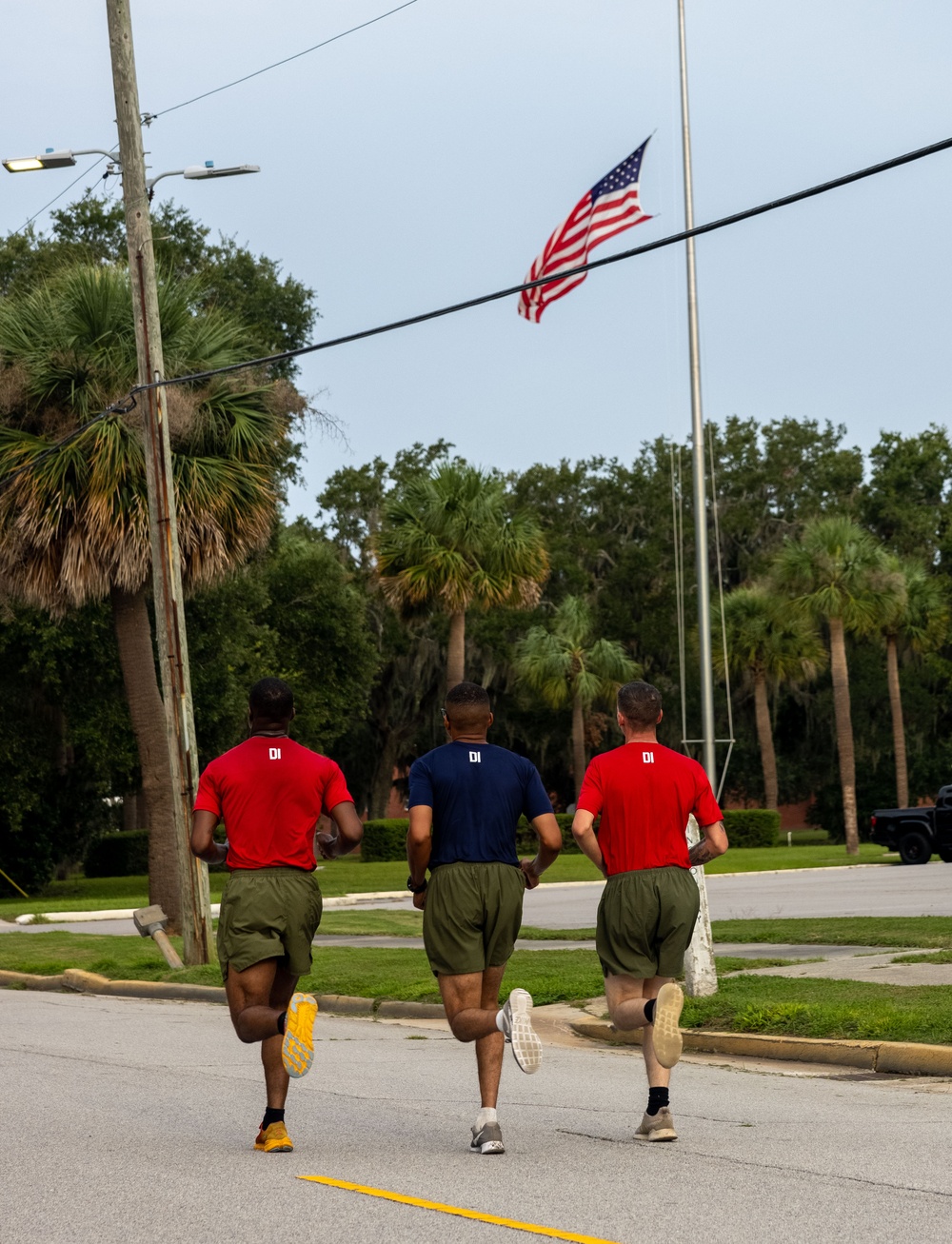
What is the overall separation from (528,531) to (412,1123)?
2992cm

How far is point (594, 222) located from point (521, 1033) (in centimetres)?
1255

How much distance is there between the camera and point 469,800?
6.74 metres

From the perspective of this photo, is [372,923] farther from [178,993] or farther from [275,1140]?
[275,1140]

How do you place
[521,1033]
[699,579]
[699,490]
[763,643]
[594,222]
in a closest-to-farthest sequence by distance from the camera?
1. [521,1033]
2. [699,579]
3. [699,490]
4. [594,222]
5. [763,643]

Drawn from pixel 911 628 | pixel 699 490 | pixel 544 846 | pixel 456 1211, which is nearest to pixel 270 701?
pixel 544 846

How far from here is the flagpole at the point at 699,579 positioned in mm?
11969

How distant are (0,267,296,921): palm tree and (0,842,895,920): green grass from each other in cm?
809

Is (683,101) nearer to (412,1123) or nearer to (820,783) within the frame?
(412,1123)

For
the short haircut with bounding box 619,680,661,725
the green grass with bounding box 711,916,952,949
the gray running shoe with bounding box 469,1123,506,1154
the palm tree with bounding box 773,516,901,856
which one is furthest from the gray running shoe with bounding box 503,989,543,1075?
the palm tree with bounding box 773,516,901,856

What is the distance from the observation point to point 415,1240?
5191 mm

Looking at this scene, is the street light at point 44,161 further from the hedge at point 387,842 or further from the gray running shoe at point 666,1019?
the hedge at point 387,842

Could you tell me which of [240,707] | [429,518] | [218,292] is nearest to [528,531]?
[429,518]

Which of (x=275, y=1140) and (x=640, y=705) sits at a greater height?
(x=640, y=705)

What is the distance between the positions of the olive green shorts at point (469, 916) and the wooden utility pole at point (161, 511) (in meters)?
9.39
